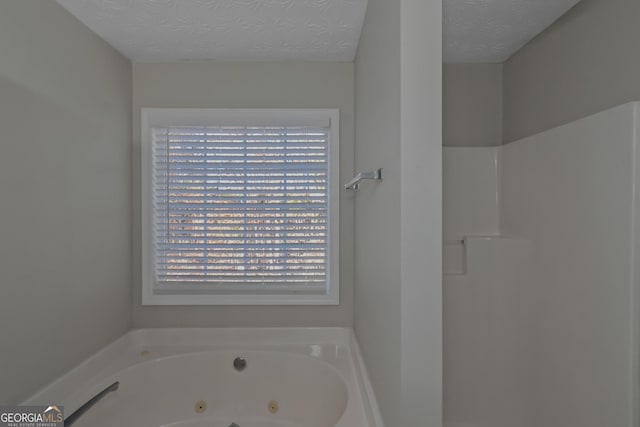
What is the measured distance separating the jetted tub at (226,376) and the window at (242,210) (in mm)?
238

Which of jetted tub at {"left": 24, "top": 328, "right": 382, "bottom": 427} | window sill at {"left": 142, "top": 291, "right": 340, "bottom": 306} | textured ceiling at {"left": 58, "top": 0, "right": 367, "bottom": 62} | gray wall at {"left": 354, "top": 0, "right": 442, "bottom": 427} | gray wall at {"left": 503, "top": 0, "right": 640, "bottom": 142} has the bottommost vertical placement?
jetted tub at {"left": 24, "top": 328, "right": 382, "bottom": 427}

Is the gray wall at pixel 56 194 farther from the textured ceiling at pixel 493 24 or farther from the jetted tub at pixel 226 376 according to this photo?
the textured ceiling at pixel 493 24

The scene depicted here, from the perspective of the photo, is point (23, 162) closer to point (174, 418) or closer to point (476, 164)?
point (174, 418)

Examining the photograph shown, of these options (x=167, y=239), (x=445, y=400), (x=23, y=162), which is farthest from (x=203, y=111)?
(x=445, y=400)

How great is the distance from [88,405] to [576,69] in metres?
2.55

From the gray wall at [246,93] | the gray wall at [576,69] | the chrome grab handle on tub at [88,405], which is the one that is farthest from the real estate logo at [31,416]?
the gray wall at [576,69]

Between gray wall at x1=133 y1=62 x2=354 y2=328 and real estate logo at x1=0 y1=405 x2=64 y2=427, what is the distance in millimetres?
703

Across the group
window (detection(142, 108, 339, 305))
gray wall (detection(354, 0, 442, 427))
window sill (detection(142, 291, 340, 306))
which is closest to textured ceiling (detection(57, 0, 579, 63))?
window (detection(142, 108, 339, 305))

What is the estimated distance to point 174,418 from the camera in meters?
1.77

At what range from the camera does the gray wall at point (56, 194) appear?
1.17 meters

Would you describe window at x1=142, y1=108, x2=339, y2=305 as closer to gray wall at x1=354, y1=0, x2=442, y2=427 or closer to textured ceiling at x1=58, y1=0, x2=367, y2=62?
textured ceiling at x1=58, y1=0, x2=367, y2=62

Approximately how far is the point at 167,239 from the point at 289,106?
108 centimetres

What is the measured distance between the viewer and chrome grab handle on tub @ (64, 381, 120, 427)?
1.30 metres

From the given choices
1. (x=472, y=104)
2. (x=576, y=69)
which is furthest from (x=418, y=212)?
(x=472, y=104)
